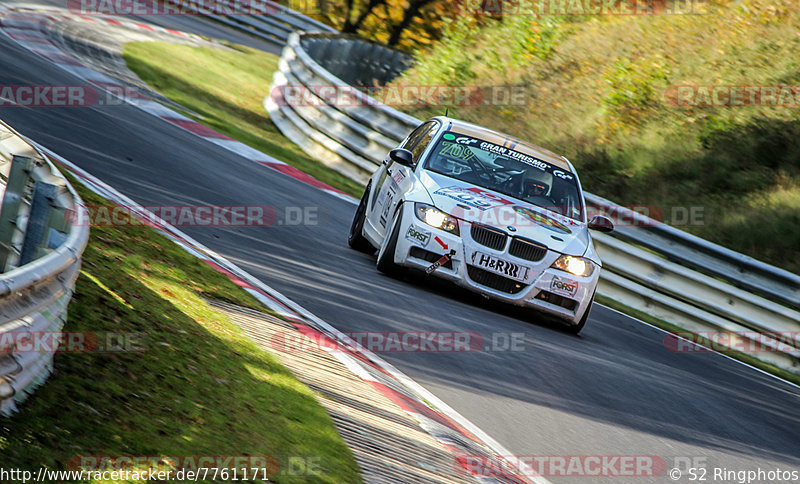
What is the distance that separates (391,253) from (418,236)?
0.43 metres

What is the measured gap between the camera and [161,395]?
4559mm

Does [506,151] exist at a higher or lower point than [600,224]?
higher

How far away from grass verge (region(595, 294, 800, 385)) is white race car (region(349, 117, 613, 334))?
2734 mm

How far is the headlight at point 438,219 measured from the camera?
355 inches

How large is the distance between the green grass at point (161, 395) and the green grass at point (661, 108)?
36.2 feet

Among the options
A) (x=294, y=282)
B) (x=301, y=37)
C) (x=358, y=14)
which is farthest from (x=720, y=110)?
(x=358, y=14)

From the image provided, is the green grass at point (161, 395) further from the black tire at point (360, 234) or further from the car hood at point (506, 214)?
the black tire at point (360, 234)
